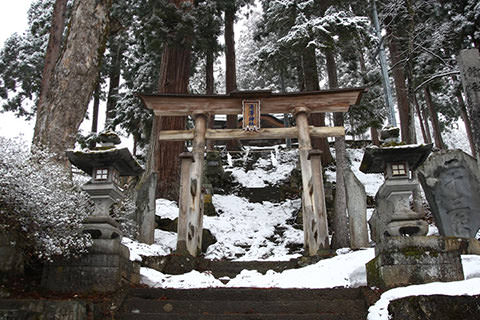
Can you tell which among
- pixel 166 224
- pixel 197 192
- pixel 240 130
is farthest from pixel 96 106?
pixel 197 192

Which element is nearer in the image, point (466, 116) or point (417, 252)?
point (417, 252)

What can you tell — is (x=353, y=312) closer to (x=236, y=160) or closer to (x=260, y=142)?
(x=236, y=160)

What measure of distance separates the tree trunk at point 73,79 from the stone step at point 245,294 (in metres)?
3.30

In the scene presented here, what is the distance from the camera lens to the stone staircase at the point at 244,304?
461 cm

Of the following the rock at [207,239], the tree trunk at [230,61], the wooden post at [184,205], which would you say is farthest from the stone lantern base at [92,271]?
the tree trunk at [230,61]

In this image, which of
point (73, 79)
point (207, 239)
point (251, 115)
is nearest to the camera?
point (73, 79)

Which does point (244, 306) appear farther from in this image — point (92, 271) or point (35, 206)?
point (35, 206)

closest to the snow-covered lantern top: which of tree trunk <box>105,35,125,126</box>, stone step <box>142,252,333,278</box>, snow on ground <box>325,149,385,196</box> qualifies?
stone step <box>142,252,333,278</box>

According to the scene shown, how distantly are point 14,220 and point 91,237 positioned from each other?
4.14 feet

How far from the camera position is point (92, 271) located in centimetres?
528

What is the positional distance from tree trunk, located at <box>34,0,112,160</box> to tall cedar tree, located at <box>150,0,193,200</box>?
463cm

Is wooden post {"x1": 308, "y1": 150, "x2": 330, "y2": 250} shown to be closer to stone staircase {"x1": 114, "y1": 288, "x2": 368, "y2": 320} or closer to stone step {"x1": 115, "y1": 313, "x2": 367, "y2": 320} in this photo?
stone staircase {"x1": 114, "y1": 288, "x2": 368, "y2": 320}

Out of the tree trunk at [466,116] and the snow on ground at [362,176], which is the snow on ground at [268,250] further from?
the tree trunk at [466,116]

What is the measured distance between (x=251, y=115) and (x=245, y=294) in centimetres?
501
